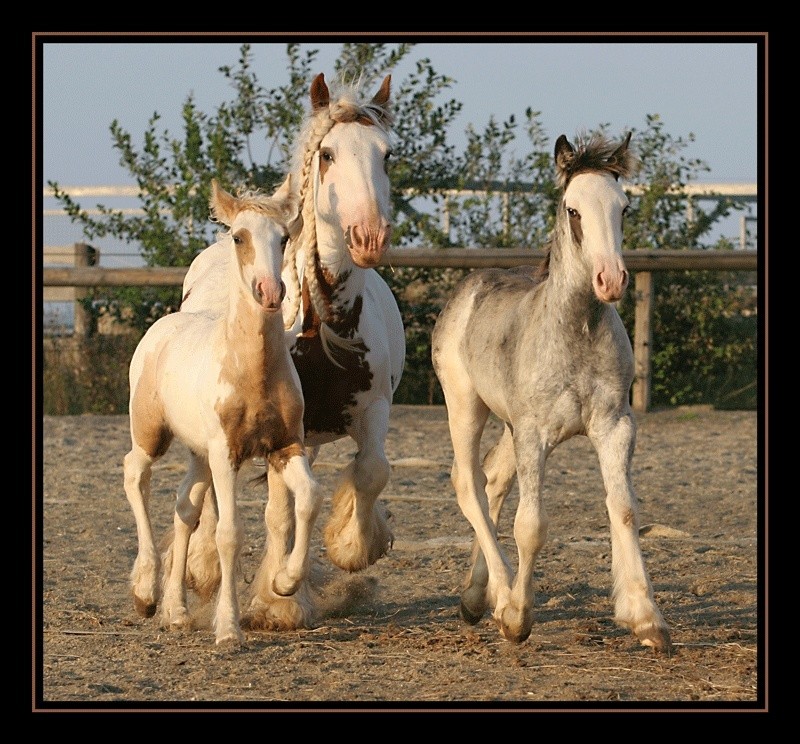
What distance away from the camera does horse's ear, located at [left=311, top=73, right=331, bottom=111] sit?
613cm

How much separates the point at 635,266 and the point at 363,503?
6.86 m

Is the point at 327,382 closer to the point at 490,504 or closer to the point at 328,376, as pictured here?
the point at 328,376

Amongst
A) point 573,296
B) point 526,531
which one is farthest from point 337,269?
point 526,531

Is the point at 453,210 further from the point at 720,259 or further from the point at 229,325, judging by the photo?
the point at 229,325

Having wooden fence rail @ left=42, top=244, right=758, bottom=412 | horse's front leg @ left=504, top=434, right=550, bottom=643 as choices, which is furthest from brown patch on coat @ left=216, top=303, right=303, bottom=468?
wooden fence rail @ left=42, top=244, right=758, bottom=412

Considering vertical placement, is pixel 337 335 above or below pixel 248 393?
above

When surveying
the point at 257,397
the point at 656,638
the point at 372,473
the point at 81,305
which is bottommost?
the point at 656,638

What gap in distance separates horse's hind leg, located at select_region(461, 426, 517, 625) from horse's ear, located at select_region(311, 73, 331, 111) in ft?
5.76

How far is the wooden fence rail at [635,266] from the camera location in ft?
40.6

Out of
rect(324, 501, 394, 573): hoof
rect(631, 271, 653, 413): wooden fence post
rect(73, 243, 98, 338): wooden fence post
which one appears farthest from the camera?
rect(73, 243, 98, 338): wooden fence post

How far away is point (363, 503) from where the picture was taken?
6.27 meters

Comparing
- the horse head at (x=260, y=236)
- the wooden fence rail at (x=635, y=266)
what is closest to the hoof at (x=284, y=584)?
the horse head at (x=260, y=236)

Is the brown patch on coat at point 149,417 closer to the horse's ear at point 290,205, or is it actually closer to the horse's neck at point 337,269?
the horse's neck at point 337,269

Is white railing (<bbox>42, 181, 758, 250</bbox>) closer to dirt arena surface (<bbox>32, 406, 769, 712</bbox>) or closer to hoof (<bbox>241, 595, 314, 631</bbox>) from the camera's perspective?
dirt arena surface (<bbox>32, 406, 769, 712</bbox>)
